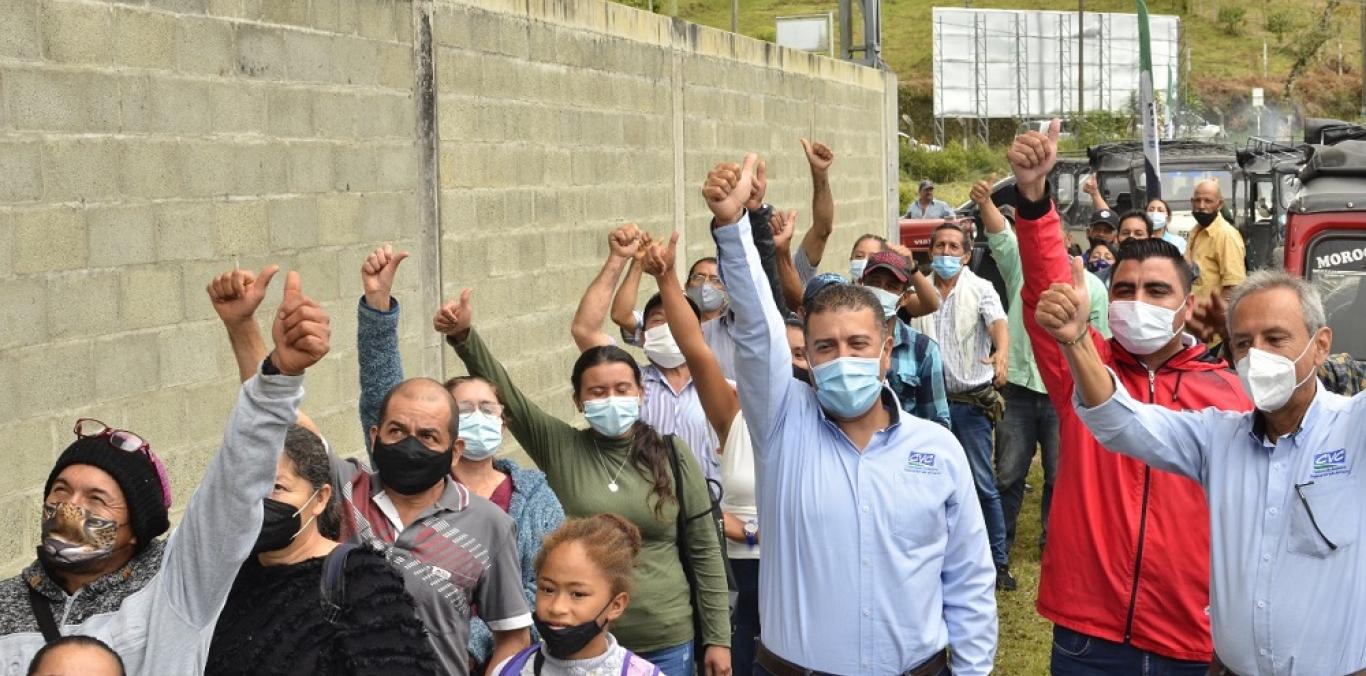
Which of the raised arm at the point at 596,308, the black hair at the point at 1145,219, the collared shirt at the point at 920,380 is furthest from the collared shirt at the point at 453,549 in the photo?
the black hair at the point at 1145,219

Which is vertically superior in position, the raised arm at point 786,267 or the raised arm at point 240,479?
the raised arm at point 786,267

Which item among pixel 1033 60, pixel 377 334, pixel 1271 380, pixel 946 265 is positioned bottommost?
pixel 1271 380

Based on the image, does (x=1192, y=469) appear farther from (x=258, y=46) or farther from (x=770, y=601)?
(x=258, y=46)

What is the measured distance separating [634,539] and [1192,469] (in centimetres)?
145

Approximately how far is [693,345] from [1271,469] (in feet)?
5.02

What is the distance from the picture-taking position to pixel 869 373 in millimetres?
4461

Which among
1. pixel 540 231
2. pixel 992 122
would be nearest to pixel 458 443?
pixel 540 231

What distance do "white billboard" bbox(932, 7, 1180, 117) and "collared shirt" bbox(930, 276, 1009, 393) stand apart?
6139cm

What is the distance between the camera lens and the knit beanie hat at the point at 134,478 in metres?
3.71

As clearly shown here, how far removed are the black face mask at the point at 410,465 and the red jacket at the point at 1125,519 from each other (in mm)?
1760

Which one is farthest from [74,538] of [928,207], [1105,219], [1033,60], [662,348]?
[1033,60]

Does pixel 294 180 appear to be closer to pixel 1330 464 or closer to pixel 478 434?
pixel 478 434

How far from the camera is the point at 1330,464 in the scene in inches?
168

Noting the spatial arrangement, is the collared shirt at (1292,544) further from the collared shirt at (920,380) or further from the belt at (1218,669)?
the collared shirt at (920,380)
